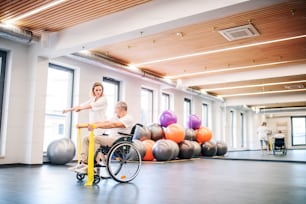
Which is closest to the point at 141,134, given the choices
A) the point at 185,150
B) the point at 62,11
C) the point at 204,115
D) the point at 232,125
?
the point at 185,150

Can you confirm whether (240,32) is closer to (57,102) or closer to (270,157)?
(57,102)

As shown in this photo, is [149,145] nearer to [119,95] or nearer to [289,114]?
[119,95]

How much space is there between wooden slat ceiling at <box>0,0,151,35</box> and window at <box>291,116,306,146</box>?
13.3 metres

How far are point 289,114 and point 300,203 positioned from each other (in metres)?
13.7

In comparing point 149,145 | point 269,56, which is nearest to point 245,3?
point 269,56

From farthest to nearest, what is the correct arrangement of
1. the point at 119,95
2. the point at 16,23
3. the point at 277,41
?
1. the point at 119,95
2. the point at 277,41
3. the point at 16,23

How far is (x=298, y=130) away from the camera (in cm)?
1547

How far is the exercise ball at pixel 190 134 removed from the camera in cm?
874

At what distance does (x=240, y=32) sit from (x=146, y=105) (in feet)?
15.4

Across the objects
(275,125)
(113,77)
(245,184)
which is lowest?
(245,184)

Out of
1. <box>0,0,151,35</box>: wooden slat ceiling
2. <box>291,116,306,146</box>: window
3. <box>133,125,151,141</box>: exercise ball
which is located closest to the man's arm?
<box>0,0,151,35</box>: wooden slat ceiling

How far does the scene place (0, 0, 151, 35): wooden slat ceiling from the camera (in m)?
4.30

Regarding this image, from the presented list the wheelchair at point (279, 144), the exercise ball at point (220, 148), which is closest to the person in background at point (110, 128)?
the exercise ball at point (220, 148)

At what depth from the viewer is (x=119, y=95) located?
27.5 ft
